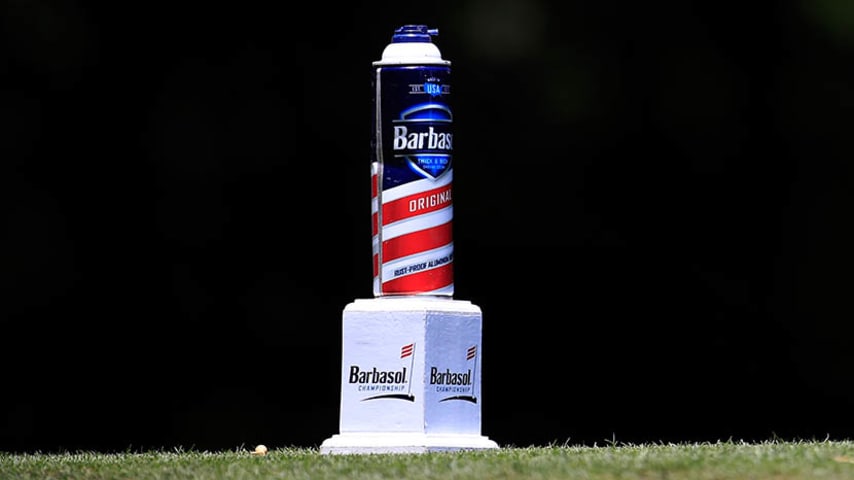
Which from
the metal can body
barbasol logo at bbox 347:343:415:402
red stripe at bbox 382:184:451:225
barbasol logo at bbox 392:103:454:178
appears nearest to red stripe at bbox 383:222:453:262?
the metal can body

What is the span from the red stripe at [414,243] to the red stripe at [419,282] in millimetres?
134

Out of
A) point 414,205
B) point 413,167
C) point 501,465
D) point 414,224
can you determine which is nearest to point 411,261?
point 414,224

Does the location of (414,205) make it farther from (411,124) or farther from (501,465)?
(501,465)

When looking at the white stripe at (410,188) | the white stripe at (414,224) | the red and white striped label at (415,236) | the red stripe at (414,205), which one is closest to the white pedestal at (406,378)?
the red and white striped label at (415,236)

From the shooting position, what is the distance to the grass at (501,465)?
8477mm

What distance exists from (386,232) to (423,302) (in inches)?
19.1

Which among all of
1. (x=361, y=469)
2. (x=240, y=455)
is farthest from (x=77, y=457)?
(x=361, y=469)

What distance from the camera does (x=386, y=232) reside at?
11.0 metres

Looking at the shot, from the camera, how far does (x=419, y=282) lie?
35.9 ft

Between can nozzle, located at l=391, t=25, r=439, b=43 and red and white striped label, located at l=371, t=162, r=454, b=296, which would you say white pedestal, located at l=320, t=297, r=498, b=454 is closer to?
red and white striped label, located at l=371, t=162, r=454, b=296

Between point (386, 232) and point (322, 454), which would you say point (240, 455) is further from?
point (386, 232)

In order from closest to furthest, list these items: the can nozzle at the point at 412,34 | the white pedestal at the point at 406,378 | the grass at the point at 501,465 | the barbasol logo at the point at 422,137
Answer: the grass at the point at 501,465 → the white pedestal at the point at 406,378 → the barbasol logo at the point at 422,137 → the can nozzle at the point at 412,34

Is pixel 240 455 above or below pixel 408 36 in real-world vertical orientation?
below

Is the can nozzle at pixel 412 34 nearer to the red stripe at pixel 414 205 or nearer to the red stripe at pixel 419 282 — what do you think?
the red stripe at pixel 414 205
